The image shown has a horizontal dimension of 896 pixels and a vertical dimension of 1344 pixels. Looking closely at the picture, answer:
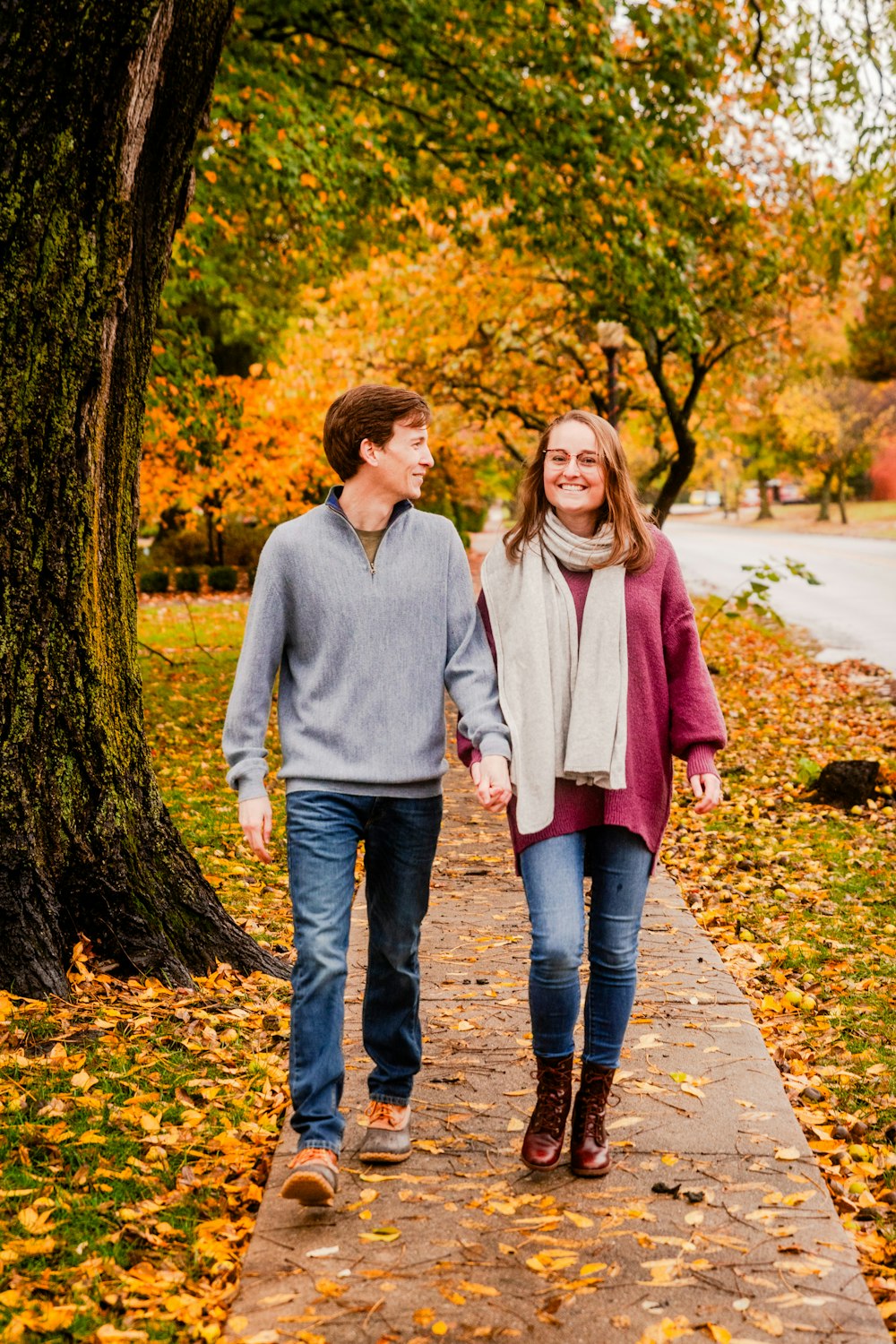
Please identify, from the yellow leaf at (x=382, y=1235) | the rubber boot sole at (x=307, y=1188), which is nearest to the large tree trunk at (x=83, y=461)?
the rubber boot sole at (x=307, y=1188)

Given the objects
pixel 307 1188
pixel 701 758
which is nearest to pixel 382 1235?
pixel 307 1188

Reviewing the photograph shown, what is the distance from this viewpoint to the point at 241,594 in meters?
26.7

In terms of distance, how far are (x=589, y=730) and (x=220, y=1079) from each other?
176 centimetres

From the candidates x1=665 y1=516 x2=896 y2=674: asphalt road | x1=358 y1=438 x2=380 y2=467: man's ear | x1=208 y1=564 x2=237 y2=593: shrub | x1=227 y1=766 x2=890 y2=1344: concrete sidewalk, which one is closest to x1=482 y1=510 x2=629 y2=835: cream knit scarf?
x1=358 y1=438 x2=380 y2=467: man's ear

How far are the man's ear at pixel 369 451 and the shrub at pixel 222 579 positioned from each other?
76.2ft

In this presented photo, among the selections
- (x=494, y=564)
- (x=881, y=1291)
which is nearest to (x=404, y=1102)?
(x=881, y=1291)

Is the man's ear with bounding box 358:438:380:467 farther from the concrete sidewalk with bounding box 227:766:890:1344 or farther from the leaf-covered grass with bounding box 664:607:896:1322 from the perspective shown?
the leaf-covered grass with bounding box 664:607:896:1322

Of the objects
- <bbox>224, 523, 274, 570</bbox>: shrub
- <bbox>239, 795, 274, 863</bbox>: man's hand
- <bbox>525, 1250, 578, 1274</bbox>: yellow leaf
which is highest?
<bbox>239, 795, 274, 863</bbox>: man's hand

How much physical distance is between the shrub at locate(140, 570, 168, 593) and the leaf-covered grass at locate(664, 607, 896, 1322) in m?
16.5

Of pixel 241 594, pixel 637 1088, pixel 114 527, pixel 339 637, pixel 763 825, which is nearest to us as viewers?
pixel 339 637

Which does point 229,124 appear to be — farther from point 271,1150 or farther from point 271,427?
point 271,427

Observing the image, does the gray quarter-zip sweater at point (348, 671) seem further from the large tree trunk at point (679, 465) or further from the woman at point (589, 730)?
the large tree trunk at point (679, 465)

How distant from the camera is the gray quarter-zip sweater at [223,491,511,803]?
11.0ft

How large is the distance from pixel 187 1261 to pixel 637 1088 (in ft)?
5.13
